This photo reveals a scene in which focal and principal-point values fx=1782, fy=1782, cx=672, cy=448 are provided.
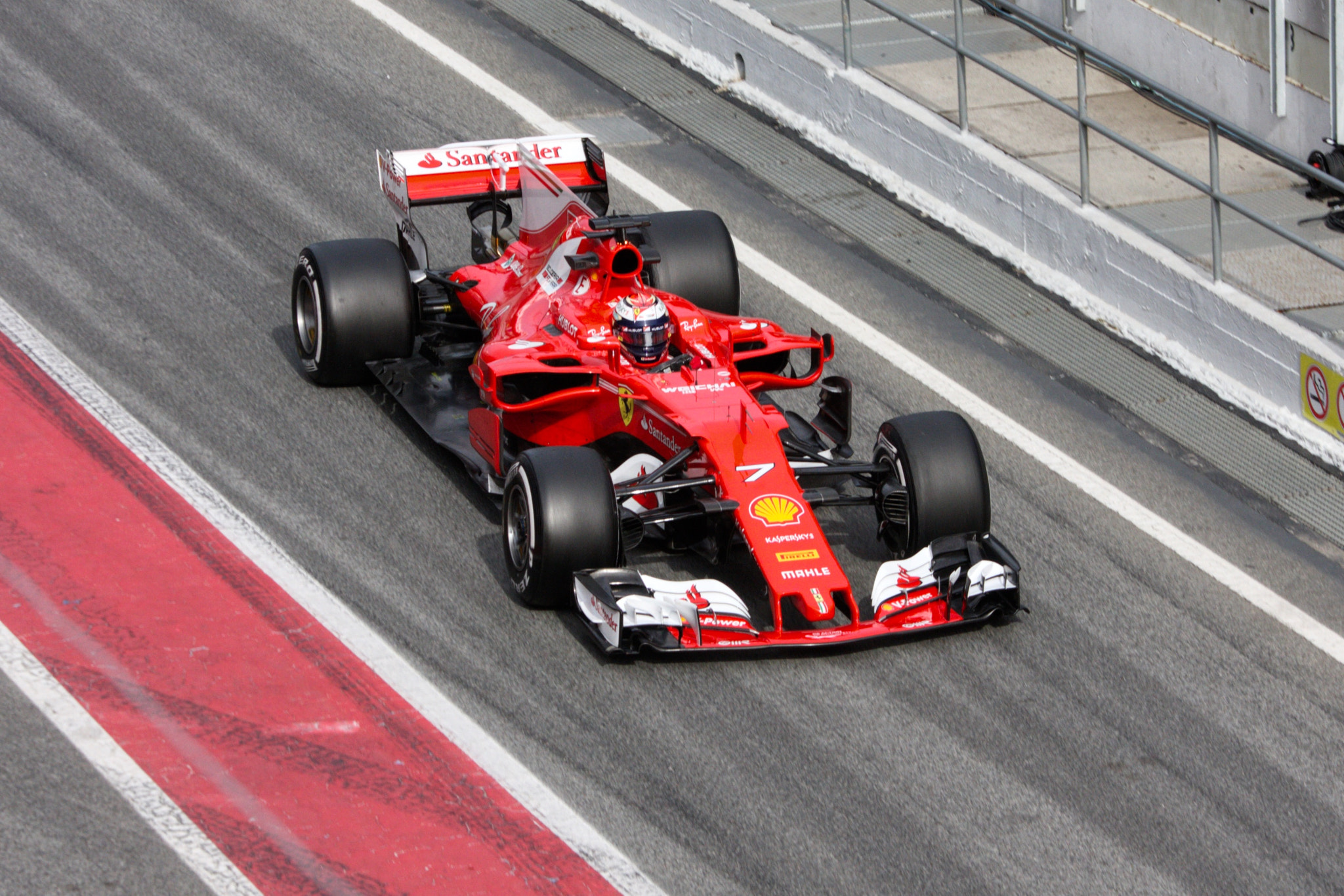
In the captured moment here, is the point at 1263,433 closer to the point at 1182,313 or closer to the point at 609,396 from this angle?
the point at 1182,313

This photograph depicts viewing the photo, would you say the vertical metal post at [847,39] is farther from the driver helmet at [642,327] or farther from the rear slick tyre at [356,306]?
the driver helmet at [642,327]

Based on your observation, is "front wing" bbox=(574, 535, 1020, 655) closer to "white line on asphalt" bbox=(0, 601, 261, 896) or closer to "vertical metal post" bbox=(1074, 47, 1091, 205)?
"white line on asphalt" bbox=(0, 601, 261, 896)

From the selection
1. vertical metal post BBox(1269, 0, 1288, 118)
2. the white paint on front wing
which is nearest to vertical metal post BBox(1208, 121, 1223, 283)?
vertical metal post BBox(1269, 0, 1288, 118)

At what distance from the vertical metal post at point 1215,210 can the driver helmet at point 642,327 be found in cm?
428

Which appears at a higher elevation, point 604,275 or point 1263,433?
point 604,275

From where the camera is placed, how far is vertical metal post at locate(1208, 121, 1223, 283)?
465 inches

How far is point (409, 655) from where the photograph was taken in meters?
8.64

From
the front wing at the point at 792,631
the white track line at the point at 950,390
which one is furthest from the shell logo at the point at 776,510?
the white track line at the point at 950,390

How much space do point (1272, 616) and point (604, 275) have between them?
4.12m

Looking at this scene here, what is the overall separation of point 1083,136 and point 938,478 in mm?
4717

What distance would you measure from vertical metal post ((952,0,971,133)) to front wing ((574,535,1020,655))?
586 centimetres

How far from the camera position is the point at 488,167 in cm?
1176

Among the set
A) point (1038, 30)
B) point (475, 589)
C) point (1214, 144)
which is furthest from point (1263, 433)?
point (475, 589)

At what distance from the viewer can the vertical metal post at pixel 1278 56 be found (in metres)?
14.4
